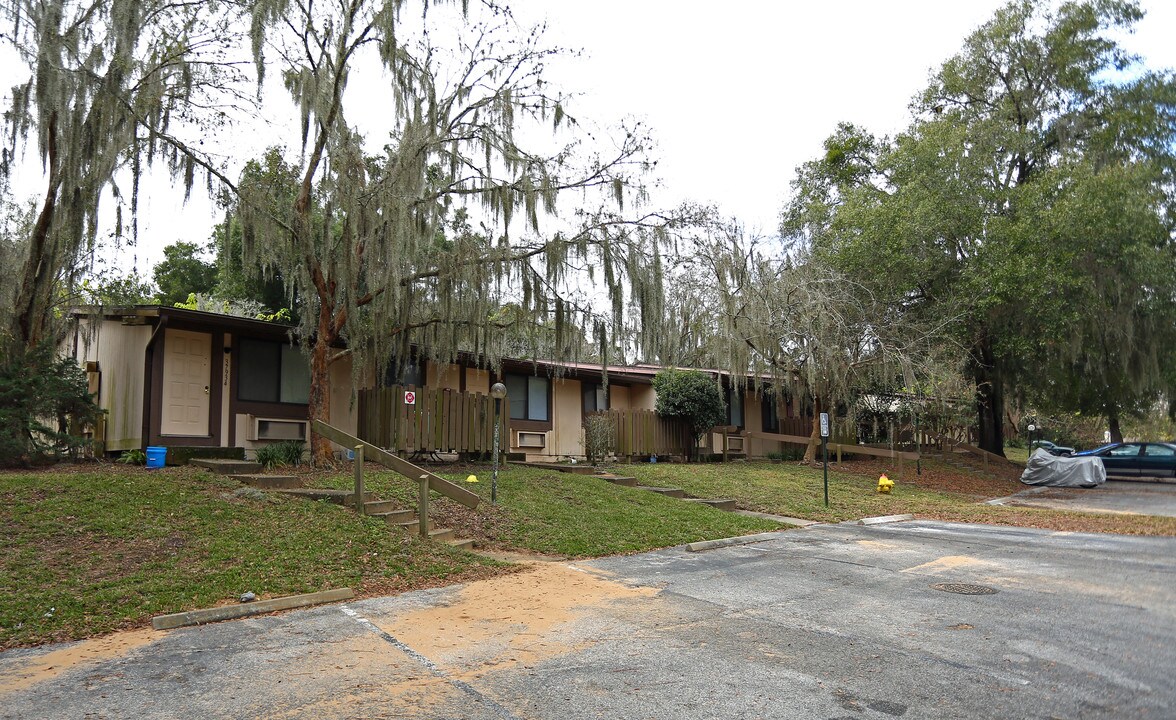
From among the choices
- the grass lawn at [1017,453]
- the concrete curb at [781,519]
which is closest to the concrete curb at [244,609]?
the concrete curb at [781,519]

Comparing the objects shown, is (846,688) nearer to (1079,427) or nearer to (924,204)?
(924,204)

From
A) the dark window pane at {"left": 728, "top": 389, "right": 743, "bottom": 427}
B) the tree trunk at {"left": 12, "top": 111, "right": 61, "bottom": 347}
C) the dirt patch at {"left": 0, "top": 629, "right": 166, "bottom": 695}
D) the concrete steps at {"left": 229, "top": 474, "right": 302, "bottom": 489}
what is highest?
the tree trunk at {"left": 12, "top": 111, "right": 61, "bottom": 347}

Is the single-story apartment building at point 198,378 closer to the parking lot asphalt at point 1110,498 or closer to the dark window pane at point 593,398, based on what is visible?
the dark window pane at point 593,398

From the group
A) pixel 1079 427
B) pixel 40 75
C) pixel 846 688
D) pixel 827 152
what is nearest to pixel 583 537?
pixel 846 688

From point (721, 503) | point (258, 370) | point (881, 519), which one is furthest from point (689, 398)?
point (258, 370)

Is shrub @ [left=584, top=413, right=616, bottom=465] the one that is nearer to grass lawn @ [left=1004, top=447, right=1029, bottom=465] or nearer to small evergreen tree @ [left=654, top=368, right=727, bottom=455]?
small evergreen tree @ [left=654, top=368, right=727, bottom=455]

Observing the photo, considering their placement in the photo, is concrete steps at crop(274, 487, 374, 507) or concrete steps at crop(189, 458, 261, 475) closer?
concrete steps at crop(274, 487, 374, 507)

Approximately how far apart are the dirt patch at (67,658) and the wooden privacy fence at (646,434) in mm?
15062

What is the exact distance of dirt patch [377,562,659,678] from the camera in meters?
5.91

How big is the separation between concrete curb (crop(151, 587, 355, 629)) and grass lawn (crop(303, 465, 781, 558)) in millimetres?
2980

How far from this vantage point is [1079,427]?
1876 inches

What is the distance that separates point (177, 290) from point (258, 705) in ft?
107

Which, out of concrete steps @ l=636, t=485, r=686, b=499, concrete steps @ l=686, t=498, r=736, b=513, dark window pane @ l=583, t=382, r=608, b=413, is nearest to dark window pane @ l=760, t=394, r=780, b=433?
dark window pane @ l=583, t=382, r=608, b=413

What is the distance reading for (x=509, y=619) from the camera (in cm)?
701
